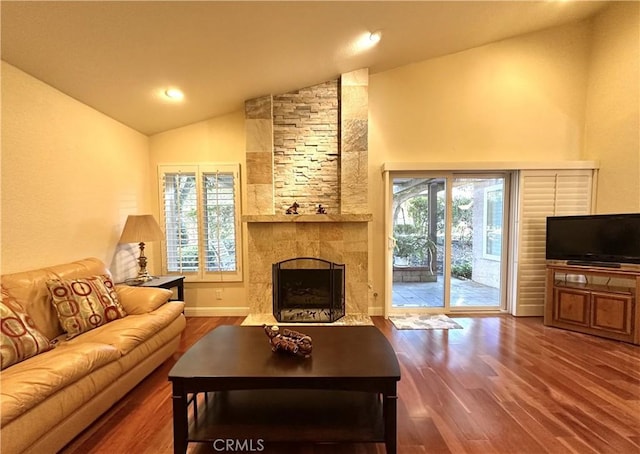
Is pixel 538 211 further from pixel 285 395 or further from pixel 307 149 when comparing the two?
pixel 285 395

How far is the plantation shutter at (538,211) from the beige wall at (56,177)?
5210mm

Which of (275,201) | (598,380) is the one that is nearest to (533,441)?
(598,380)

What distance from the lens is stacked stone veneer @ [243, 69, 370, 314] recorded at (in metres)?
3.62

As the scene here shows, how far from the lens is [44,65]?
7.39 ft

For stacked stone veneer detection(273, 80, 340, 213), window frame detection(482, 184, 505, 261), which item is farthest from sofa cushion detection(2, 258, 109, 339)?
window frame detection(482, 184, 505, 261)

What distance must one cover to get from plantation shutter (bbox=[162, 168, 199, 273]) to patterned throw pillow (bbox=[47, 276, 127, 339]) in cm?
145

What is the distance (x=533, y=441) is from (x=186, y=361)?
213cm

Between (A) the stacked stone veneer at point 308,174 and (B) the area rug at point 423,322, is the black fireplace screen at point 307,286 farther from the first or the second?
(B) the area rug at point 423,322

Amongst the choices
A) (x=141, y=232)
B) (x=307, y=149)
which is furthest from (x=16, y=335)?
(x=307, y=149)

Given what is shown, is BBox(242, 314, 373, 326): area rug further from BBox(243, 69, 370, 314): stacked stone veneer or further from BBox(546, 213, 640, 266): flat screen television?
BBox(546, 213, 640, 266): flat screen television

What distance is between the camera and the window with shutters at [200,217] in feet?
12.8

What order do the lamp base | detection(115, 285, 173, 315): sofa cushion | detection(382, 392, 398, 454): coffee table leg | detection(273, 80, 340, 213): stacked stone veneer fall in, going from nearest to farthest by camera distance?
detection(382, 392, 398, 454): coffee table leg
detection(115, 285, 173, 315): sofa cushion
the lamp base
detection(273, 80, 340, 213): stacked stone veneer

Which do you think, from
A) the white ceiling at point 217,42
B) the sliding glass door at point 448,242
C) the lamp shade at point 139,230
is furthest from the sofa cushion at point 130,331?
the sliding glass door at point 448,242

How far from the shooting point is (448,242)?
13.3ft
